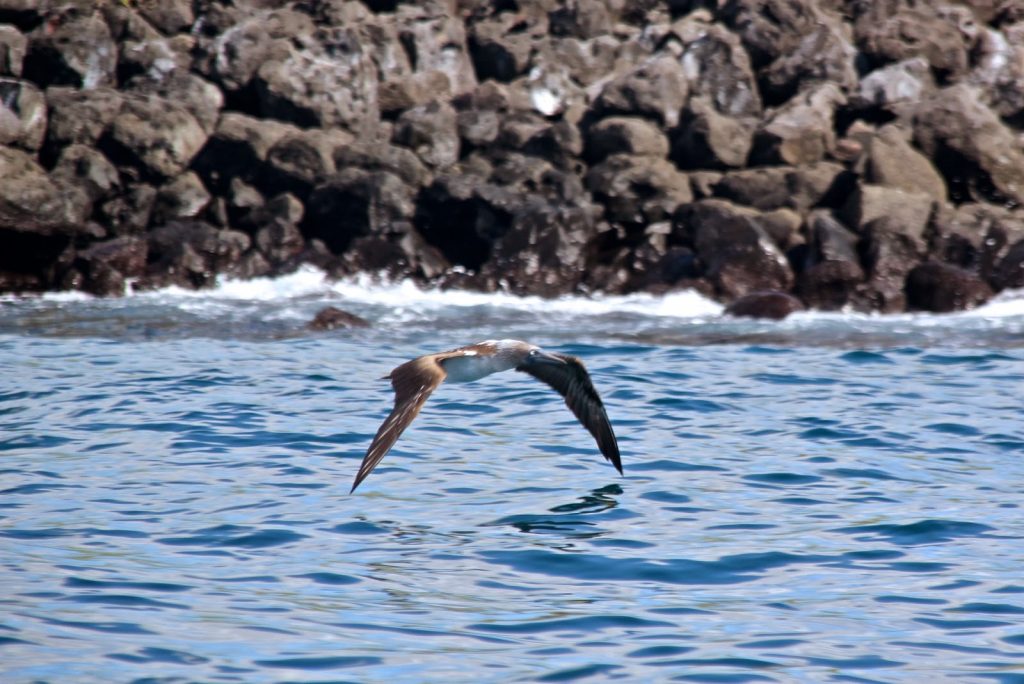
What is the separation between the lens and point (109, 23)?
26.8 metres

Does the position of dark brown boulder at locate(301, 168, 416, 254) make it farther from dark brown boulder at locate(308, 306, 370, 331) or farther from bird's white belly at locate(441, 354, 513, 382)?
bird's white belly at locate(441, 354, 513, 382)

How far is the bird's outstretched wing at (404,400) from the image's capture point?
26.2ft

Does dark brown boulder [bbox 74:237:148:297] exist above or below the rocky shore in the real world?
below

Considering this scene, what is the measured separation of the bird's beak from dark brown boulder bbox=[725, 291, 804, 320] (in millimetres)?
10017

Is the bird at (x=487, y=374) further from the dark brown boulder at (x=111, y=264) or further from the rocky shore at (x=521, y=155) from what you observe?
the dark brown boulder at (x=111, y=264)

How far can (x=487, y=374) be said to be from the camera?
934cm

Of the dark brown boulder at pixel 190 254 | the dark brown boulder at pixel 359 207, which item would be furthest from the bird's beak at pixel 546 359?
the dark brown boulder at pixel 190 254

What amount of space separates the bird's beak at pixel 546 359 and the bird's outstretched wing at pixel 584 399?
103mm

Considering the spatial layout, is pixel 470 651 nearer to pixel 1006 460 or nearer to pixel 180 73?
pixel 1006 460

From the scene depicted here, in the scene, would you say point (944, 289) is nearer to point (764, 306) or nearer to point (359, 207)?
point (764, 306)

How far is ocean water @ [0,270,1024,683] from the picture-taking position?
21.6 feet

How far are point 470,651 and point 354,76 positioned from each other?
19.9 m

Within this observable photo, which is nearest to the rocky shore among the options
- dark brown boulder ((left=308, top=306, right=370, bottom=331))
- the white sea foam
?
the white sea foam

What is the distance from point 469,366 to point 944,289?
12884mm
